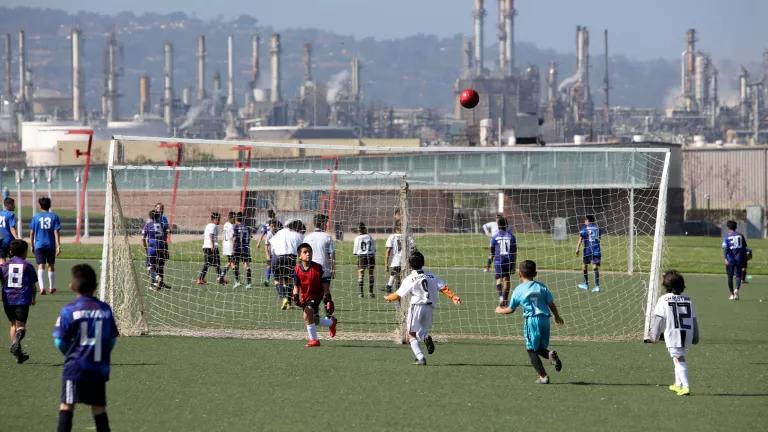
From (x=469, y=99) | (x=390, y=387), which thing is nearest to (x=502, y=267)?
(x=469, y=99)

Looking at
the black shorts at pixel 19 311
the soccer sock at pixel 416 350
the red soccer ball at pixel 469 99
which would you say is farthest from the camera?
the red soccer ball at pixel 469 99

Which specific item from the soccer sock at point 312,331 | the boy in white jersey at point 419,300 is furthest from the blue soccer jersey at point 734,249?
the boy in white jersey at point 419,300

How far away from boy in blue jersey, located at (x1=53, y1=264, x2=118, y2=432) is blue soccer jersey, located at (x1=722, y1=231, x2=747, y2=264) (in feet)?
62.1

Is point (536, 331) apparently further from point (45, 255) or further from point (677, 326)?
point (45, 255)

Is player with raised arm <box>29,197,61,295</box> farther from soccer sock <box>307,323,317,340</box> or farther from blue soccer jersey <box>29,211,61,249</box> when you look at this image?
soccer sock <box>307,323,317,340</box>

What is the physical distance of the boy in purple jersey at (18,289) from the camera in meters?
14.7

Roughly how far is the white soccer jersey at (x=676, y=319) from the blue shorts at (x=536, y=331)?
121cm

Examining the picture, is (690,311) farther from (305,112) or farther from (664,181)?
(305,112)

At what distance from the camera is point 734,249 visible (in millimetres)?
26188

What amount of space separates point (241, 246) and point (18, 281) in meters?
12.7

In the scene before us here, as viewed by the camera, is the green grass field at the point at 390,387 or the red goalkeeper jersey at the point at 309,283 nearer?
the green grass field at the point at 390,387

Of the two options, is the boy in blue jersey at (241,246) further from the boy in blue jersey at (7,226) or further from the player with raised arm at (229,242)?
the boy in blue jersey at (7,226)

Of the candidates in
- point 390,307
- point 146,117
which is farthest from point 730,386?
point 146,117

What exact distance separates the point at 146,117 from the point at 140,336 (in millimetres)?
163342
